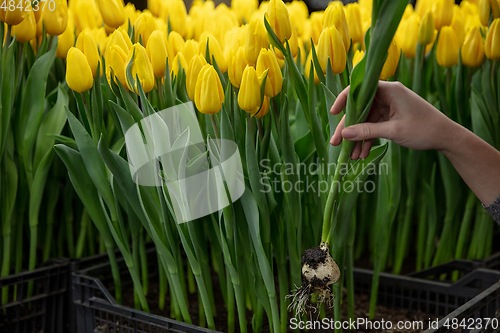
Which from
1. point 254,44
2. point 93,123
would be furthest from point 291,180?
point 93,123

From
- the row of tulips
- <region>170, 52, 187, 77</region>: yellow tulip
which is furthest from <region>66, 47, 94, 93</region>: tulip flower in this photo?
<region>170, 52, 187, 77</region>: yellow tulip

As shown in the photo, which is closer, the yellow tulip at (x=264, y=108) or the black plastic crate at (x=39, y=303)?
the yellow tulip at (x=264, y=108)

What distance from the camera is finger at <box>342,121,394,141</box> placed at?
57 cm

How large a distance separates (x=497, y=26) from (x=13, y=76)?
980mm

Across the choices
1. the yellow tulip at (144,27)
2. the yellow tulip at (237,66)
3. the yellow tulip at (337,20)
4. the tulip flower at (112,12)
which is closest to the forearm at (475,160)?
the yellow tulip at (337,20)

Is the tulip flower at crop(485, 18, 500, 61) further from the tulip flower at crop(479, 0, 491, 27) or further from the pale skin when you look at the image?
the pale skin

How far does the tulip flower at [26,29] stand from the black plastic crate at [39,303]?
0.46 meters

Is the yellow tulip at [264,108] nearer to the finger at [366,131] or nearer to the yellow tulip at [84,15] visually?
the finger at [366,131]

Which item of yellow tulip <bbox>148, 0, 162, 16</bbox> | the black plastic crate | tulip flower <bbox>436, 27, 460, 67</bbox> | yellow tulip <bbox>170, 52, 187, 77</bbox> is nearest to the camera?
yellow tulip <bbox>170, 52, 187, 77</bbox>

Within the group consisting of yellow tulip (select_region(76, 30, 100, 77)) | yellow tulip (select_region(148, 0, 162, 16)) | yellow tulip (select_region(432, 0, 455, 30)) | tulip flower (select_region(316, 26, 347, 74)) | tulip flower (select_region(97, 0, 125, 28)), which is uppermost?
yellow tulip (select_region(148, 0, 162, 16))

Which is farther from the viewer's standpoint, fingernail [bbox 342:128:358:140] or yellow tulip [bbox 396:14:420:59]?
yellow tulip [bbox 396:14:420:59]

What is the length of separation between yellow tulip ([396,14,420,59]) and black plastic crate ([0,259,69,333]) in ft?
2.96

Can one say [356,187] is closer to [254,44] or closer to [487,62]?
[254,44]

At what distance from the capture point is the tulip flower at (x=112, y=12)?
34.7 inches
